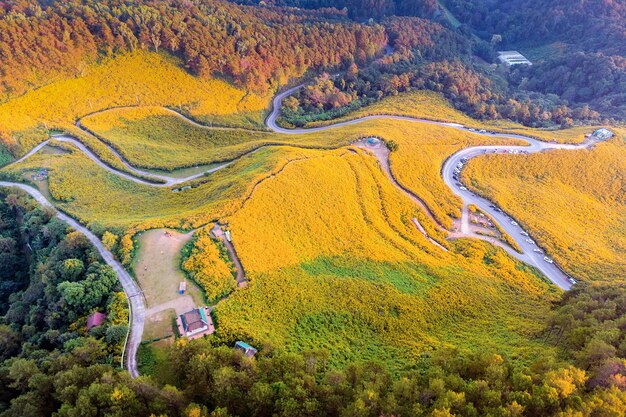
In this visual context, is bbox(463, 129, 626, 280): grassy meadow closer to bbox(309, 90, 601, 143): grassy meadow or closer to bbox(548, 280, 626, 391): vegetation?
bbox(309, 90, 601, 143): grassy meadow

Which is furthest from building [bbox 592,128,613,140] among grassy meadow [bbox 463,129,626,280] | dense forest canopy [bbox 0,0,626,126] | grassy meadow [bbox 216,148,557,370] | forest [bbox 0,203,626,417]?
forest [bbox 0,203,626,417]

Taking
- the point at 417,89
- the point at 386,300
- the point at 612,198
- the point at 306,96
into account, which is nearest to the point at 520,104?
the point at 417,89

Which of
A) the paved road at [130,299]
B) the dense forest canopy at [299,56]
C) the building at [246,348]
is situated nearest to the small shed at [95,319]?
the paved road at [130,299]

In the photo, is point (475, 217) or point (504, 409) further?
point (475, 217)

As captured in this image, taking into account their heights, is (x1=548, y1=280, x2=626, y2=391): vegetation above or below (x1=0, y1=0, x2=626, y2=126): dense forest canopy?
below

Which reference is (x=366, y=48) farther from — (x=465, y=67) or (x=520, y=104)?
(x=520, y=104)

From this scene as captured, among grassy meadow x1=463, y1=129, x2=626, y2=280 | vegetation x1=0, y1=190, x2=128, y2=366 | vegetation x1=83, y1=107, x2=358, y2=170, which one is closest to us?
vegetation x1=0, y1=190, x2=128, y2=366

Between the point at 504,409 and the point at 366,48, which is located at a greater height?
the point at 366,48

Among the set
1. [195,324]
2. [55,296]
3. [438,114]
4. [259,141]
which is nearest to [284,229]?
[195,324]
